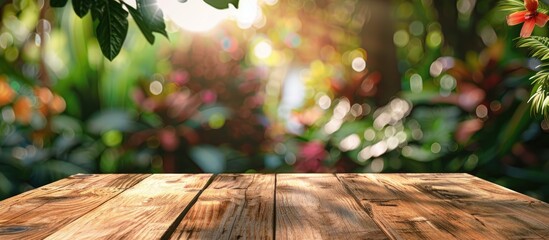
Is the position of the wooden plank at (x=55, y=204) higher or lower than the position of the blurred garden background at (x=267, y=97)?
lower

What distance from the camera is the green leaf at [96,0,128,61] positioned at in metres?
1.14

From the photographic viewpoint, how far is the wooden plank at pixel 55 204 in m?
1.06

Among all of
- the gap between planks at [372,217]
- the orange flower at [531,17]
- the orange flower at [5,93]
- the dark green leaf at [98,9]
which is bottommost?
the gap between planks at [372,217]

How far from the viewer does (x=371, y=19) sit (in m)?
2.70

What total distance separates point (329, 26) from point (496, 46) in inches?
25.3

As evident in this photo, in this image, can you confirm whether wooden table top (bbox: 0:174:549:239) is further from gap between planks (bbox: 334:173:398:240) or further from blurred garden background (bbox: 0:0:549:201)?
blurred garden background (bbox: 0:0:549:201)

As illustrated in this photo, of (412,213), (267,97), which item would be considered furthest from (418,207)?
(267,97)

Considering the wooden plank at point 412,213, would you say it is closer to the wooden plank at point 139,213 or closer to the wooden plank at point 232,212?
the wooden plank at point 232,212

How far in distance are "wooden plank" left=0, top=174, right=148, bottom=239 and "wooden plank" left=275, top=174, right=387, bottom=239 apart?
0.34 metres

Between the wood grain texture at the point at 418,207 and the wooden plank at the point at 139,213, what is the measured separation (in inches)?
13.0

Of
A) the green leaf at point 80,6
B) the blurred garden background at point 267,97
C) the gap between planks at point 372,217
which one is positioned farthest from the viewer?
the blurred garden background at point 267,97

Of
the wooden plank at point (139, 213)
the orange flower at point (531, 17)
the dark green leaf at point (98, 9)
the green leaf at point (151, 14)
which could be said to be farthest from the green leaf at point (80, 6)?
the orange flower at point (531, 17)

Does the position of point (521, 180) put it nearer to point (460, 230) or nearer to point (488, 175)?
point (488, 175)

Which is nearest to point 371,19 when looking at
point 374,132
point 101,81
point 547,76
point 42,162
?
point 374,132
